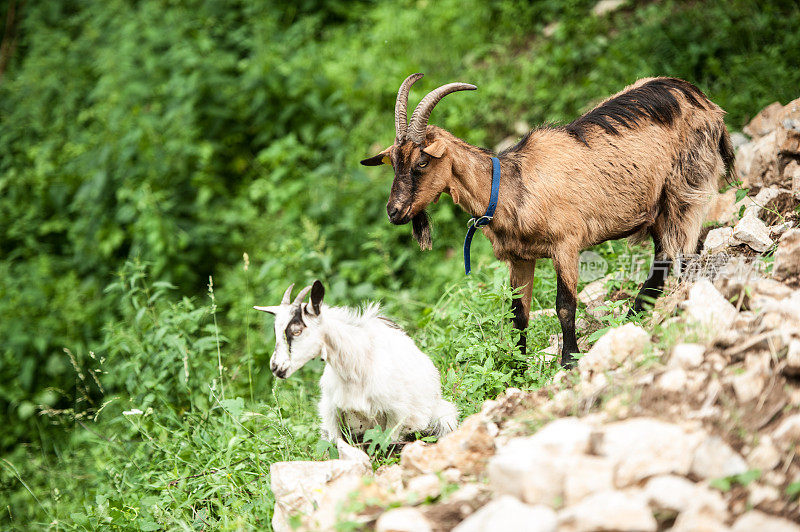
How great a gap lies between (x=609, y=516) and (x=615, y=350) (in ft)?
4.00

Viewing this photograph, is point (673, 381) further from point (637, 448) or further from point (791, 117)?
point (791, 117)

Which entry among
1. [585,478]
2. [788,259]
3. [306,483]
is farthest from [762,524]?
[306,483]

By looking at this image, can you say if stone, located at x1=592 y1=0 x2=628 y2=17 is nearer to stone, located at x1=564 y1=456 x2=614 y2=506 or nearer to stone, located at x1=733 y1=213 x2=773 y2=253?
stone, located at x1=733 y1=213 x2=773 y2=253

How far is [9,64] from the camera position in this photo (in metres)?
10.6

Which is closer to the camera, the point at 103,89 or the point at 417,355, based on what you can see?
the point at 417,355

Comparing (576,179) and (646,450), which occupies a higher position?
(576,179)

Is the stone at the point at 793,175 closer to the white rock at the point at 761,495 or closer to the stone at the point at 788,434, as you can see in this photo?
the stone at the point at 788,434

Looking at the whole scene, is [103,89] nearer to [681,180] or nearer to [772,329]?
[681,180]

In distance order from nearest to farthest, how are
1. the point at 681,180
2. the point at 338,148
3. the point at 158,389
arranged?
the point at 681,180 → the point at 158,389 → the point at 338,148

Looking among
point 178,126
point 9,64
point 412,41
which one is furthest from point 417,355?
point 9,64

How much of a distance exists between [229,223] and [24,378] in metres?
2.57

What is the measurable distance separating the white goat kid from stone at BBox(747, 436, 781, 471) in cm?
174

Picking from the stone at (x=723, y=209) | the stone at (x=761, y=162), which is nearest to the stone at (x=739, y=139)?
the stone at (x=761, y=162)

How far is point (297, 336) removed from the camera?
11.6 ft
